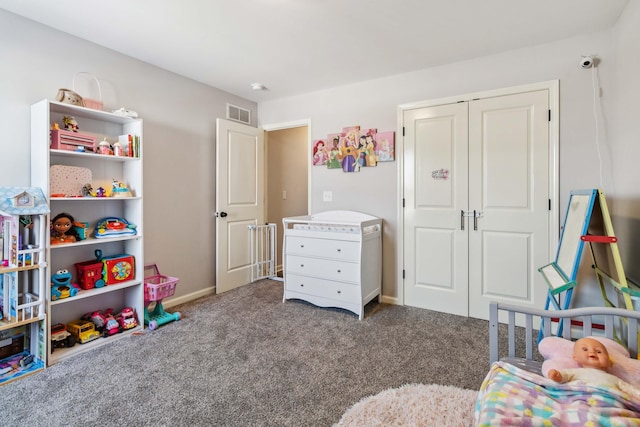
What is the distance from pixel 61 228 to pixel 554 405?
290 cm

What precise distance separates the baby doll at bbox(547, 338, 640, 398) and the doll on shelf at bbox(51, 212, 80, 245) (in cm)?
289

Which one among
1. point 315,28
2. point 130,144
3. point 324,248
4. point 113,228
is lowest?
point 324,248

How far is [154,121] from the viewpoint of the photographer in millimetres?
2936

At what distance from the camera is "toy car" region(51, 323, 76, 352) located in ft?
7.10

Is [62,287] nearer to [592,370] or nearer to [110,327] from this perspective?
[110,327]

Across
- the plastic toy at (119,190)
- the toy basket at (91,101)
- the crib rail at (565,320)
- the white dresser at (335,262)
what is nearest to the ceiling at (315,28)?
the toy basket at (91,101)

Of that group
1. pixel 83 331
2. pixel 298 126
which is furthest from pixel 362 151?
pixel 83 331

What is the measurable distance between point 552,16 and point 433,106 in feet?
3.37

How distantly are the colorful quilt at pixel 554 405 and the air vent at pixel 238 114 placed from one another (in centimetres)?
356

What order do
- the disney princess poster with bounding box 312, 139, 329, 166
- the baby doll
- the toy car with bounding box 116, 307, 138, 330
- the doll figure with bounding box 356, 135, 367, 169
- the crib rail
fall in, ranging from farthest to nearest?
the disney princess poster with bounding box 312, 139, 329, 166, the doll figure with bounding box 356, 135, 367, 169, the toy car with bounding box 116, 307, 138, 330, the crib rail, the baby doll

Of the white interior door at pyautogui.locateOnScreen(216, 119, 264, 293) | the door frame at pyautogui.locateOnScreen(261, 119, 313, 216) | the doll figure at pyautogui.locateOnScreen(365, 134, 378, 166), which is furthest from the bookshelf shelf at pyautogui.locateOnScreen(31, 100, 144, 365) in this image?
the doll figure at pyautogui.locateOnScreen(365, 134, 378, 166)

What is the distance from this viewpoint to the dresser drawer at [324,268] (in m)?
2.85

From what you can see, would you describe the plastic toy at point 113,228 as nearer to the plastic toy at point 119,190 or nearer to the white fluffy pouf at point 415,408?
the plastic toy at point 119,190

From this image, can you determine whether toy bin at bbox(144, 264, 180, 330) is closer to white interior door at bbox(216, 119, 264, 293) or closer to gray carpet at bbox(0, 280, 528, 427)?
gray carpet at bbox(0, 280, 528, 427)
